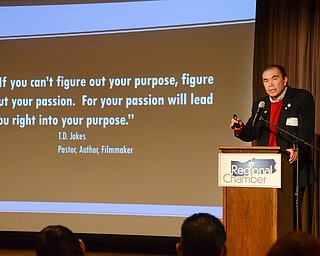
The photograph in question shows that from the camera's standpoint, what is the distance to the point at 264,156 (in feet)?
12.0

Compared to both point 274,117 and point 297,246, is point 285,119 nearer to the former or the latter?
point 274,117

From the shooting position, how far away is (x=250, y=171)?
3.67m

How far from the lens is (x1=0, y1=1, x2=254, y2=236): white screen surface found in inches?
212

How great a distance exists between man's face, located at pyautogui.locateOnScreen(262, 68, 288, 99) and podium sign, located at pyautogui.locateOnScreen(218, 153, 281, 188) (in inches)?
30.4

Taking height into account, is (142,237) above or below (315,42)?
below

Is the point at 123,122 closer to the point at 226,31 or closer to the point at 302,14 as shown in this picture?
the point at 226,31

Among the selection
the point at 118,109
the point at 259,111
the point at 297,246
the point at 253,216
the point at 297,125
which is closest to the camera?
the point at 297,246

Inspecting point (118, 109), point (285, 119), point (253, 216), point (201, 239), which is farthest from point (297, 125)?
point (201, 239)

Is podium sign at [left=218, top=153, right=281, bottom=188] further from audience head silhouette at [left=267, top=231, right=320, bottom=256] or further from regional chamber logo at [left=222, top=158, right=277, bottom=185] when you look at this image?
audience head silhouette at [left=267, top=231, right=320, bottom=256]

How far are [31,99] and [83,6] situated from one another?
986 mm

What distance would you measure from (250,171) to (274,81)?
33.8 inches

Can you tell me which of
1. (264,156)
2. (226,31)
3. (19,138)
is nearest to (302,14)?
(226,31)

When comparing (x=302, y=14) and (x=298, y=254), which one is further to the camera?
(x=302, y=14)

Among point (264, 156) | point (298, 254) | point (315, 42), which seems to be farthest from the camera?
point (315, 42)
